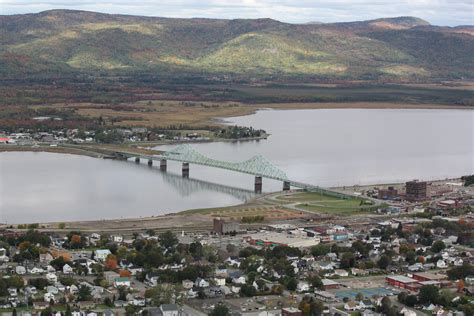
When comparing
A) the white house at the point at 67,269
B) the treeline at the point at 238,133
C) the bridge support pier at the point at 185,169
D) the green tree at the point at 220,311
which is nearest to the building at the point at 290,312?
Answer: the green tree at the point at 220,311

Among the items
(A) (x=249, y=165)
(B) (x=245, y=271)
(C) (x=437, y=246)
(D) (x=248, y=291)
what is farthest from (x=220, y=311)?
(A) (x=249, y=165)

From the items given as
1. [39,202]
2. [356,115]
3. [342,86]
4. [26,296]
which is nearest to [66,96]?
[356,115]

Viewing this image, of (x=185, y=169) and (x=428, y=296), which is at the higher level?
(x=428, y=296)

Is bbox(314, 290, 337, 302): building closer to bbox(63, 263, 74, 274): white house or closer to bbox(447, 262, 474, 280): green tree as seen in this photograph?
bbox(447, 262, 474, 280): green tree

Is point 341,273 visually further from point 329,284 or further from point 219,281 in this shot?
point 219,281

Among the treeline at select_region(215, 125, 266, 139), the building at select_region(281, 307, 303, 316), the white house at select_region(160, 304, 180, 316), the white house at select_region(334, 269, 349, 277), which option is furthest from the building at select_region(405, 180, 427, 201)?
the treeline at select_region(215, 125, 266, 139)

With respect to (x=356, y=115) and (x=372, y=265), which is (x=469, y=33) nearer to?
(x=356, y=115)

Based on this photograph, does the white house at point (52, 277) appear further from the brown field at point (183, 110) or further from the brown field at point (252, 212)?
the brown field at point (183, 110)
